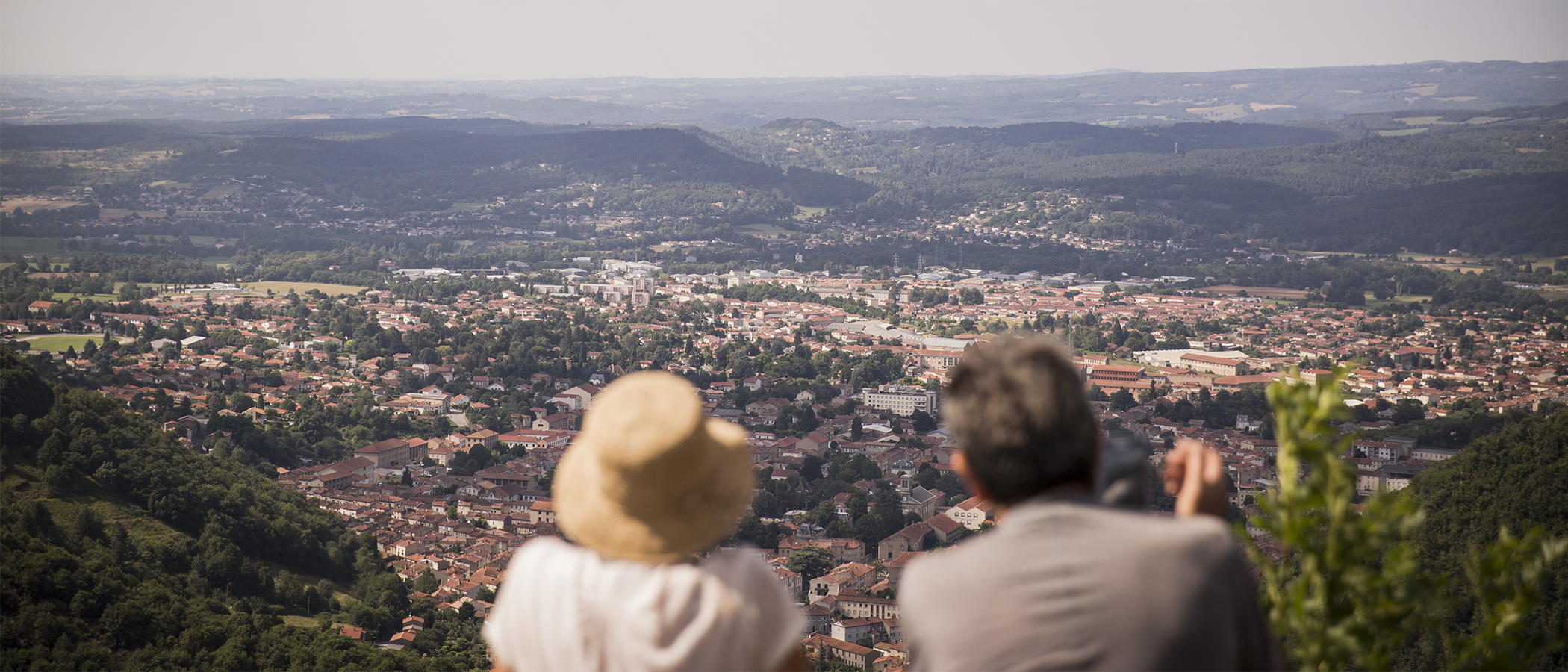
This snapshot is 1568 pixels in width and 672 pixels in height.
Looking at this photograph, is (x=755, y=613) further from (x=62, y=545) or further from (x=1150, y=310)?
(x=1150, y=310)

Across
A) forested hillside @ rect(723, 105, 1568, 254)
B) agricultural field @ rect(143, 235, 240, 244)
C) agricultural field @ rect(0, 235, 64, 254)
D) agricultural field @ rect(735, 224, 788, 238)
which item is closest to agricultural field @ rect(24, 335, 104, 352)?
agricultural field @ rect(0, 235, 64, 254)

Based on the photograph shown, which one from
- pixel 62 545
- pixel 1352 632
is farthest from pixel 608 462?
pixel 62 545

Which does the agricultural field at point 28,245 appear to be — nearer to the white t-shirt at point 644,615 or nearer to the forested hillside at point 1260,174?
the forested hillside at point 1260,174

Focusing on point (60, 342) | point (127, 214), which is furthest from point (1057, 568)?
point (127, 214)

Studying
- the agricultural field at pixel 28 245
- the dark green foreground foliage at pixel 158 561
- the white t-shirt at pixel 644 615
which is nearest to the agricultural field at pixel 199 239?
the agricultural field at pixel 28 245

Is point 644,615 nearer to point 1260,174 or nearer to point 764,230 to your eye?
point 764,230

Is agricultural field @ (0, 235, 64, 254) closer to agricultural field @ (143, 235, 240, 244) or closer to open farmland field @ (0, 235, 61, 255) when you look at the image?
open farmland field @ (0, 235, 61, 255)
